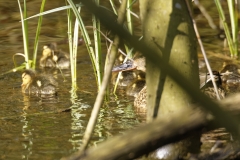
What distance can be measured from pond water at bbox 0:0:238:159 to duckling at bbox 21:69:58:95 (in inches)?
2.8

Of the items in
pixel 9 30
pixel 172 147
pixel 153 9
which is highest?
pixel 9 30

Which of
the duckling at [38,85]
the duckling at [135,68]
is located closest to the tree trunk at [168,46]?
the duckling at [135,68]

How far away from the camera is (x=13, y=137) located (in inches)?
140

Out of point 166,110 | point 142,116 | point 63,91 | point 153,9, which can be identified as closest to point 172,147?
point 166,110

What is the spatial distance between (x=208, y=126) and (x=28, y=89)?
11.2ft

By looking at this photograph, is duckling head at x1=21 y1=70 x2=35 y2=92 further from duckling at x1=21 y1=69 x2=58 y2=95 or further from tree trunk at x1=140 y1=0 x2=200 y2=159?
tree trunk at x1=140 y1=0 x2=200 y2=159

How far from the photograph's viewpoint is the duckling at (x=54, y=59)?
6160 millimetres

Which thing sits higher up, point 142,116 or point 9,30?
point 9,30

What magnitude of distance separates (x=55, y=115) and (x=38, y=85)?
100 cm

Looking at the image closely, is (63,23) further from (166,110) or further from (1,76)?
(166,110)

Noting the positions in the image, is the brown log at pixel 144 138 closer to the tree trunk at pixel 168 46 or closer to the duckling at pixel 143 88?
the tree trunk at pixel 168 46

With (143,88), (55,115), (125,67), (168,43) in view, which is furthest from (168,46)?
(125,67)

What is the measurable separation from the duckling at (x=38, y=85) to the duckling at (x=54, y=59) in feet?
2.76

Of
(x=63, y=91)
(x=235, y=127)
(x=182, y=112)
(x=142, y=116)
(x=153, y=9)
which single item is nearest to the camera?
(x=235, y=127)
